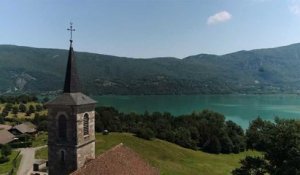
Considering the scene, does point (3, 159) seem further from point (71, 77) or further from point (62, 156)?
point (71, 77)

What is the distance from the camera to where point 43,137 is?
77188 mm

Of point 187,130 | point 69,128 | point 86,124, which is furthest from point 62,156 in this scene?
point 187,130

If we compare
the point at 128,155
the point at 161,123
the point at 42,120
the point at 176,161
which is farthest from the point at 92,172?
the point at 42,120

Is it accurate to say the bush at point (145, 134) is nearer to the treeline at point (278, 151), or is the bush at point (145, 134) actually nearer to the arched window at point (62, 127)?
the treeline at point (278, 151)

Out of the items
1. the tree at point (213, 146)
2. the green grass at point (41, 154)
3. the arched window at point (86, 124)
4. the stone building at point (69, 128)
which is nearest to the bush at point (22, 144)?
the green grass at point (41, 154)

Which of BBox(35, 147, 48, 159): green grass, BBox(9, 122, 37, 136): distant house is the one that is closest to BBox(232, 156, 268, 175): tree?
BBox(35, 147, 48, 159): green grass

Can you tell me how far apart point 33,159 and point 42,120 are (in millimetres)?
43174

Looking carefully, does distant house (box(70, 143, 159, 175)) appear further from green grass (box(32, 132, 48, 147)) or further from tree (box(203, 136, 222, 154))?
tree (box(203, 136, 222, 154))

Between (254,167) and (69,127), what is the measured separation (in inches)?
553

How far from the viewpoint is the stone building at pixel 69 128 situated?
76.0 feet

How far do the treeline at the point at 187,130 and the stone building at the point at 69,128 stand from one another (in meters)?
42.7

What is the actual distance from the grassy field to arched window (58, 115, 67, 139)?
20756 millimetres

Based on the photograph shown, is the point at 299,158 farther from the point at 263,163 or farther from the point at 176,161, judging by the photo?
the point at 176,161

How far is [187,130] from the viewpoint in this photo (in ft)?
253
